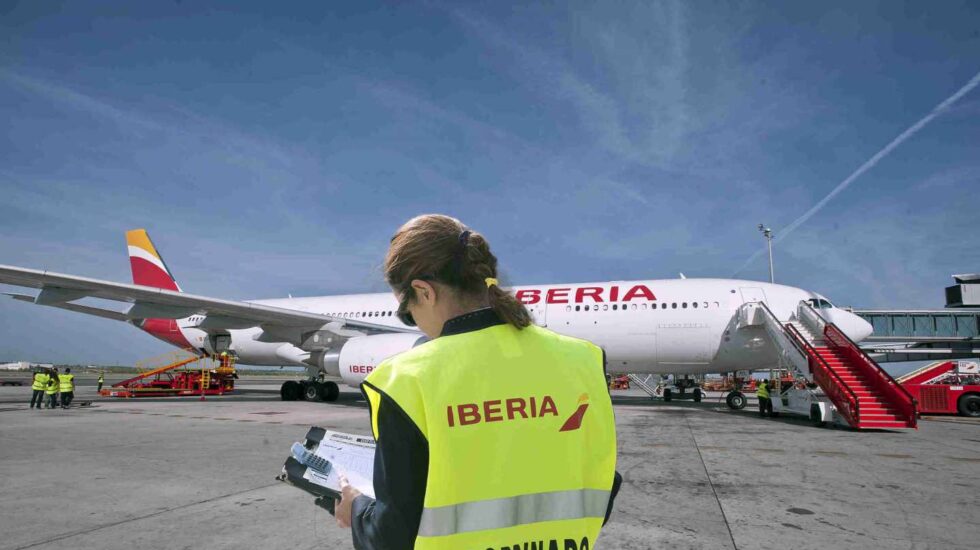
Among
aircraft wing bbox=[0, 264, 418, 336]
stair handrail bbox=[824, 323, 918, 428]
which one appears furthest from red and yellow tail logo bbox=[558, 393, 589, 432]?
aircraft wing bbox=[0, 264, 418, 336]

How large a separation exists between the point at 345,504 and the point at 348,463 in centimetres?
13

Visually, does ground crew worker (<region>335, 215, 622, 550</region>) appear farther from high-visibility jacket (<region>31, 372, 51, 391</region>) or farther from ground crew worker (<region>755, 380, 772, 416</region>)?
high-visibility jacket (<region>31, 372, 51, 391</region>)

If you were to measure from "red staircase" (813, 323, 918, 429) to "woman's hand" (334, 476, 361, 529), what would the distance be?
451 inches

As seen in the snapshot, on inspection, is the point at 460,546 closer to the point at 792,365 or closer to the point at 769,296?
the point at 792,365

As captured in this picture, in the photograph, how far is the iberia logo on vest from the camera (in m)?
1.07

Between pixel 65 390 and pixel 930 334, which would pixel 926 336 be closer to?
pixel 930 334

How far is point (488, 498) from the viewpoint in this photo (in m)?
1.10

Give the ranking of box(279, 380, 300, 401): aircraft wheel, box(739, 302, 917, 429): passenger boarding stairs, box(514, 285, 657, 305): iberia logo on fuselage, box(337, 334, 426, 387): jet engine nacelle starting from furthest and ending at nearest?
box(279, 380, 300, 401): aircraft wheel → box(514, 285, 657, 305): iberia logo on fuselage → box(337, 334, 426, 387): jet engine nacelle → box(739, 302, 917, 429): passenger boarding stairs

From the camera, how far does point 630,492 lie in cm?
478

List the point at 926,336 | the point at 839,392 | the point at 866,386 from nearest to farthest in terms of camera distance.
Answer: the point at 839,392 < the point at 866,386 < the point at 926,336

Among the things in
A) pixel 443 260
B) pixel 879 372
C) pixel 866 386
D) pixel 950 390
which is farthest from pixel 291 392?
pixel 950 390

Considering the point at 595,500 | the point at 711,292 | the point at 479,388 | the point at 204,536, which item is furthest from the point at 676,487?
the point at 711,292

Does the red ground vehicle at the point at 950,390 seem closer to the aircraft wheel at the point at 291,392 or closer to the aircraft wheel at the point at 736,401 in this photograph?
the aircraft wheel at the point at 736,401

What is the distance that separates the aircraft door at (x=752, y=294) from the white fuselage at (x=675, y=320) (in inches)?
1.0
